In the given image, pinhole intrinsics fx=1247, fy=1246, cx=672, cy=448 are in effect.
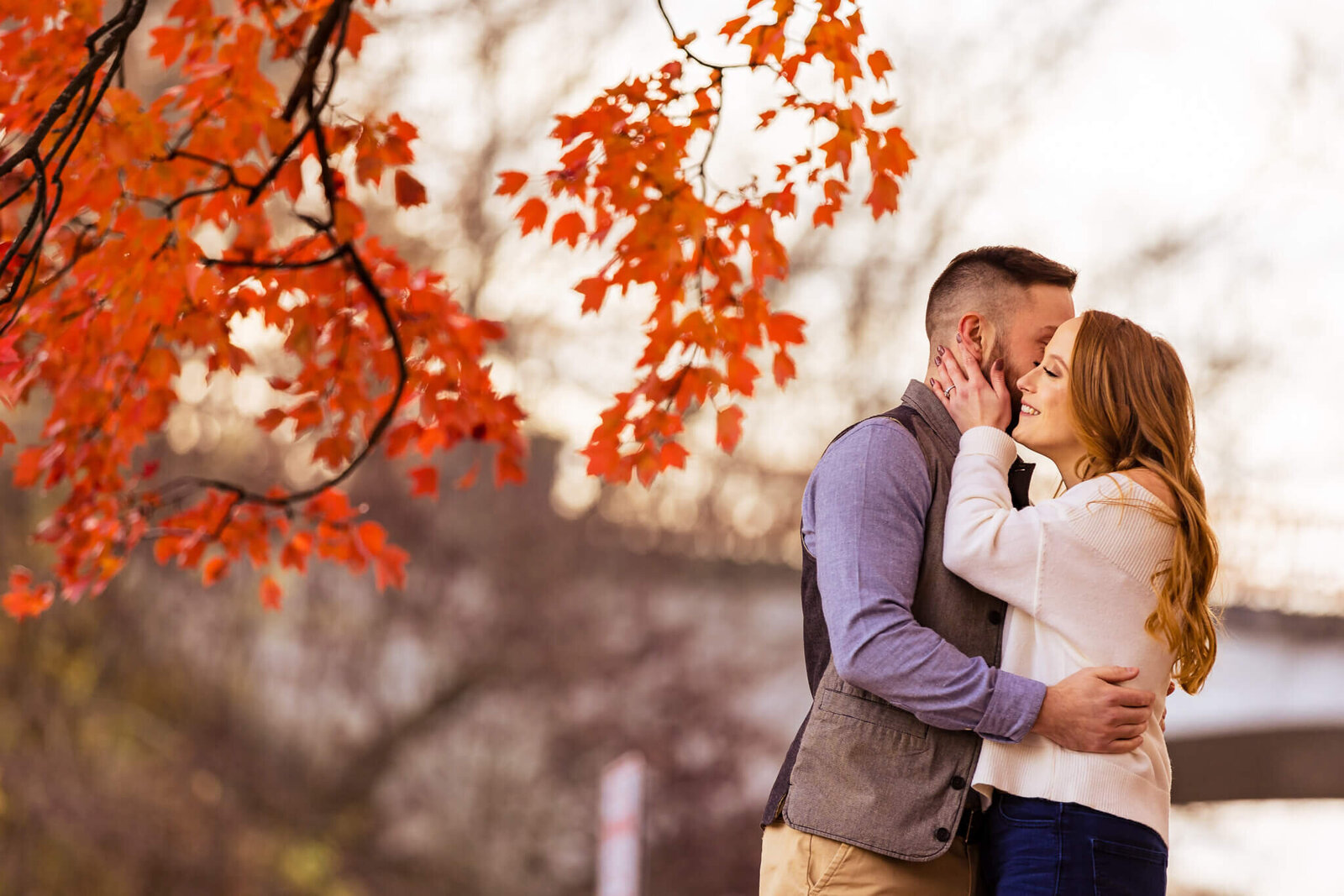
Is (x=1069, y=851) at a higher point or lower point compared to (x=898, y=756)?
lower

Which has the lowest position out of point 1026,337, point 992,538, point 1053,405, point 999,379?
point 992,538

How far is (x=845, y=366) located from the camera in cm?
1119

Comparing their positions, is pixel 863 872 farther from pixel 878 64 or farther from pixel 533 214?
pixel 878 64

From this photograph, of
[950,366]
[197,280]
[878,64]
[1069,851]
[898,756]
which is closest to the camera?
[1069,851]

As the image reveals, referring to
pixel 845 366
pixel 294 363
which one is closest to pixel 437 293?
pixel 294 363

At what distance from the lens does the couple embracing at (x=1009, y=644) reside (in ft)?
6.57

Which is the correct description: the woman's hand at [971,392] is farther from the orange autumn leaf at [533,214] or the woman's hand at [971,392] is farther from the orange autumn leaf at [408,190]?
the orange autumn leaf at [408,190]

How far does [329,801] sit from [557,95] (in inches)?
258

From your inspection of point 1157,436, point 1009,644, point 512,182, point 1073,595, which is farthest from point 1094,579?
point 512,182

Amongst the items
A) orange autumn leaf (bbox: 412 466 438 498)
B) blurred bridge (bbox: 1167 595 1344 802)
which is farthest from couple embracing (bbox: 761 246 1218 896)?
blurred bridge (bbox: 1167 595 1344 802)

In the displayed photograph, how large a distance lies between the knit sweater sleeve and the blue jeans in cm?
33

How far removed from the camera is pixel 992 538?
203 cm

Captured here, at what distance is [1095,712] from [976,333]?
82cm

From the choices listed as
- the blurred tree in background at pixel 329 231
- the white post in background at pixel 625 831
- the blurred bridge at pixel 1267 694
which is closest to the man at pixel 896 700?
the blurred tree in background at pixel 329 231
